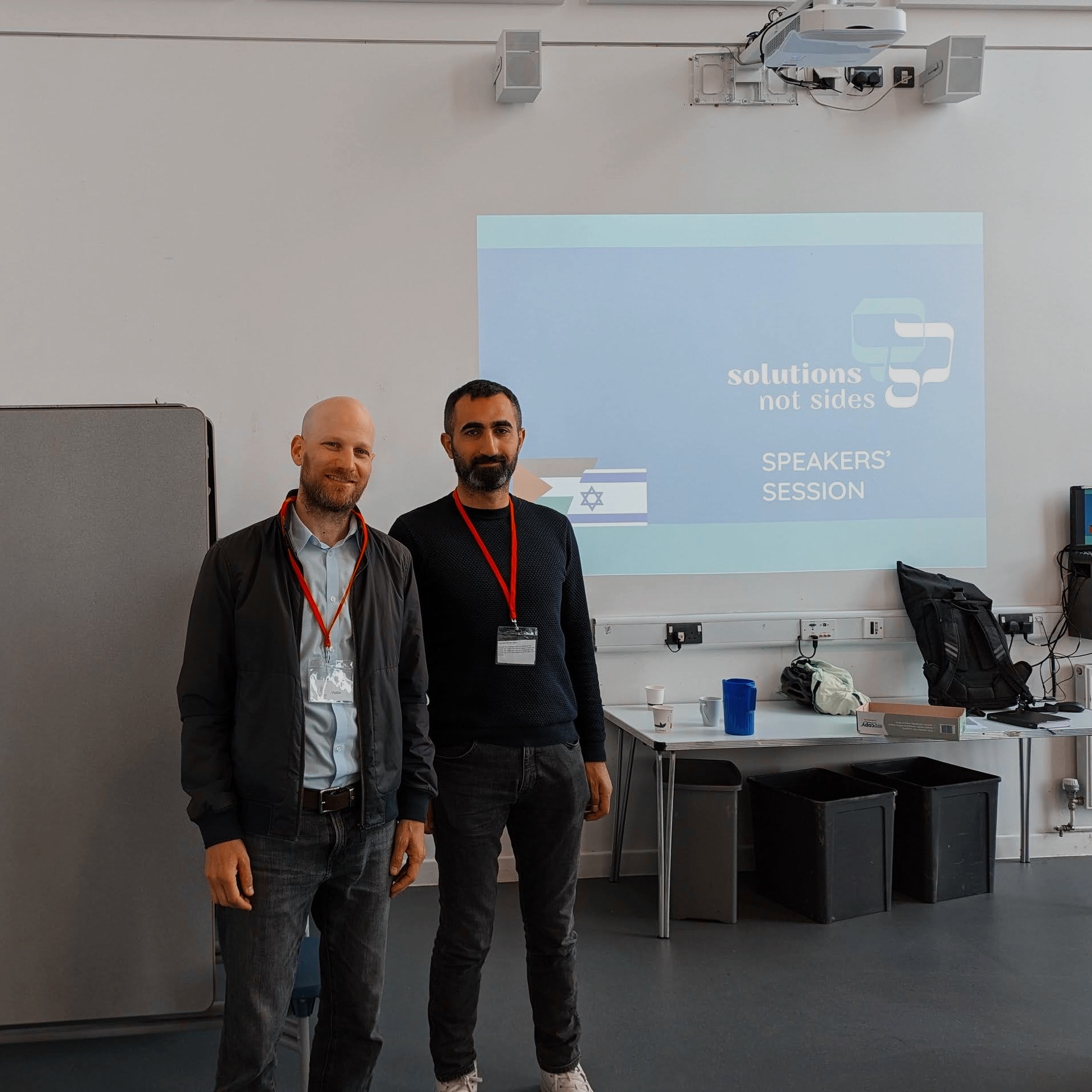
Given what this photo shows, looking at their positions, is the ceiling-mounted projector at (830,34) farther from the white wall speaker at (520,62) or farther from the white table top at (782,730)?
the white table top at (782,730)

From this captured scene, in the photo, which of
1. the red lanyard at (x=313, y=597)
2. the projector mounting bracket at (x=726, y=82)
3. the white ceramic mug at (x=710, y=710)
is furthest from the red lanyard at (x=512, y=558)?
the projector mounting bracket at (x=726, y=82)

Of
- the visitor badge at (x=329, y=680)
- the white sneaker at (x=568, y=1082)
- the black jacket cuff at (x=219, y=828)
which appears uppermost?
the visitor badge at (x=329, y=680)

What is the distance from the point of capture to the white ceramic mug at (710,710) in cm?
362

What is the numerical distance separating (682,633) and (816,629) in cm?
54

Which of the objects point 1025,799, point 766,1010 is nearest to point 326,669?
point 766,1010

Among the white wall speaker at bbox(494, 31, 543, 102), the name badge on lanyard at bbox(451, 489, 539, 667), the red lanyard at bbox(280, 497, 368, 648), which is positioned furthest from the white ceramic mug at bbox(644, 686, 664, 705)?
the white wall speaker at bbox(494, 31, 543, 102)

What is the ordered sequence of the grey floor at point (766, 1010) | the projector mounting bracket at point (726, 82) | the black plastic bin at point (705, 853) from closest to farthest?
1. the grey floor at point (766, 1010)
2. the black plastic bin at point (705, 853)
3. the projector mounting bracket at point (726, 82)

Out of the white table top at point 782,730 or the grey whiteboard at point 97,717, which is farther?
the white table top at point 782,730

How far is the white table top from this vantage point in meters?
3.42

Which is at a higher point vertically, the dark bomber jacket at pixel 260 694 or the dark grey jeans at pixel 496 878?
the dark bomber jacket at pixel 260 694

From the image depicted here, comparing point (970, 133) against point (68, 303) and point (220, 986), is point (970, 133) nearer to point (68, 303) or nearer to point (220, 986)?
point (68, 303)

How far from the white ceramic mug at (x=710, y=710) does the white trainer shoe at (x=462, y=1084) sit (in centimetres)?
157

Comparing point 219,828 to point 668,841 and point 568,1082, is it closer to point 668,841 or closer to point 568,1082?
point 568,1082

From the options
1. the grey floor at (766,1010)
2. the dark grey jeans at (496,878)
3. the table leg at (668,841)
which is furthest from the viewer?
the table leg at (668,841)
